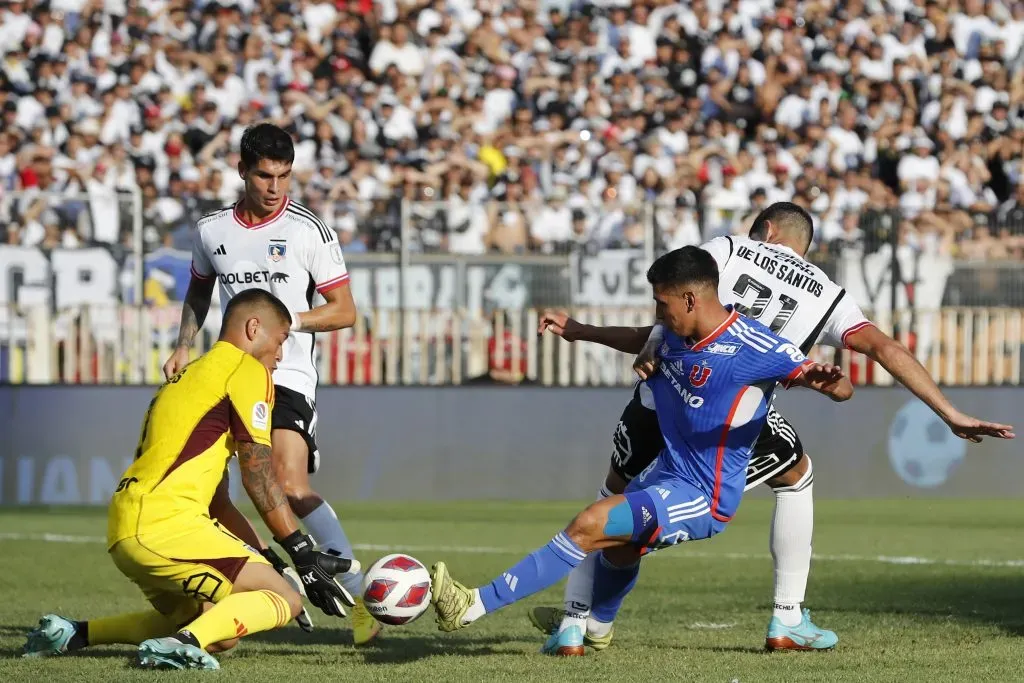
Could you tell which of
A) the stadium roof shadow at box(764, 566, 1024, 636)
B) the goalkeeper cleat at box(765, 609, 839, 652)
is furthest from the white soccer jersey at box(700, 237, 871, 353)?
the stadium roof shadow at box(764, 566, 1024, 636)

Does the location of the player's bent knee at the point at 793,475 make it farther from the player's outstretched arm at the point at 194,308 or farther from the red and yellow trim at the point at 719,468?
the player's outstretched arm at the point at 194,308

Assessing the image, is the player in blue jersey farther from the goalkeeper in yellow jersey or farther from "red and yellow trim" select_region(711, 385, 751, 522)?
the goalkeeper in yellow jersey

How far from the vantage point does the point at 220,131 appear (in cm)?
1927

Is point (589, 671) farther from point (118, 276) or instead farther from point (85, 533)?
point (118, 276)

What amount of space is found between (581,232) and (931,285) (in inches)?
130

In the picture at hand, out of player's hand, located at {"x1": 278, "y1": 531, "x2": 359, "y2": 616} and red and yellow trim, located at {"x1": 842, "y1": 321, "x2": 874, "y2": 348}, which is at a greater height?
red and yellow trim, located at {"x1": 842, "y1": 321, "x2": 874, "y2": 348}

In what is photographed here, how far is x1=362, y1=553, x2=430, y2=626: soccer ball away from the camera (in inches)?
255

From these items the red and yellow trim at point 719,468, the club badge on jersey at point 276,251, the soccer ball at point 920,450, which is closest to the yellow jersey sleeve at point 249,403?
the club badge on jersey at point 276,251

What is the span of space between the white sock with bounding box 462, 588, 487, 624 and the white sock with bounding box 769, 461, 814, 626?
1.47 m

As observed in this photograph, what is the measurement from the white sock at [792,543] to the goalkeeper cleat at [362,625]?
1751 millimetres

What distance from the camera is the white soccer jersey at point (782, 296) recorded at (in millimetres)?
7172

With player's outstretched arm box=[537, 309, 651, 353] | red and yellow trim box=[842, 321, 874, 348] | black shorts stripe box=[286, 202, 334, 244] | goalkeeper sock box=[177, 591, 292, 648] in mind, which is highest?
black shorts stripe box=[286, 202, 334, 244]

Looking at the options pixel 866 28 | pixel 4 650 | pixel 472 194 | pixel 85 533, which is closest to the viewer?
pixel 4 650

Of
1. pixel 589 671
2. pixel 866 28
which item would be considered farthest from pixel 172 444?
pixel 866 28
